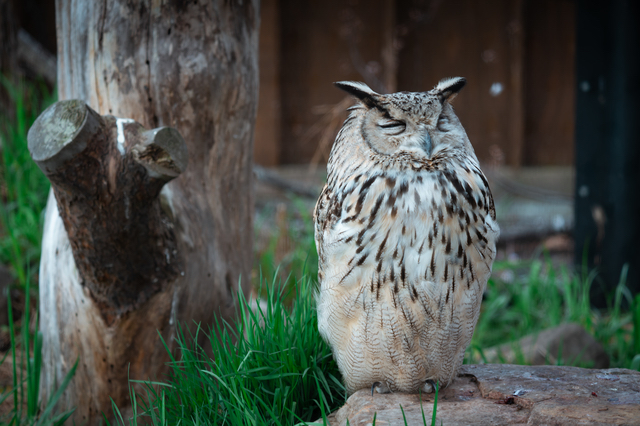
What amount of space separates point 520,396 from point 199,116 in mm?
1550

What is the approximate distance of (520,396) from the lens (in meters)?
1.64

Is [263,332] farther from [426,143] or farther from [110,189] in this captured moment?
[426,143]

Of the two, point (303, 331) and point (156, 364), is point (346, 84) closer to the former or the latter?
point (303, 331)

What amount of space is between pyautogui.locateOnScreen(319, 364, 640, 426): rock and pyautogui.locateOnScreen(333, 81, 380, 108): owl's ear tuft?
0.88 meters

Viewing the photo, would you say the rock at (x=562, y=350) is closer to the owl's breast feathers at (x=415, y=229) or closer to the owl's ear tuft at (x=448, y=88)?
the owl's breast feathers at (x=415, y=229)

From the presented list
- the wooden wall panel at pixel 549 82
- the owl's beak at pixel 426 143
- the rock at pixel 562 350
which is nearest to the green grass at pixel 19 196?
the owl's beak at pixel 426 143

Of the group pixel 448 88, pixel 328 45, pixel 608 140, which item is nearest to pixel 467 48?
pixel 328 45

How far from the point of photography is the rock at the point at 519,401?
148 centimetres

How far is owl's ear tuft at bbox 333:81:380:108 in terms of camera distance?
157 cm

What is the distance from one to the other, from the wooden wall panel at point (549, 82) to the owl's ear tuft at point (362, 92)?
425 centimetres

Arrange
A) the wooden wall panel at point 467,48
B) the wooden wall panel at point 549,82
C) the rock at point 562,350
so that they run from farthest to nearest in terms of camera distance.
Result: the wooden wall panel at point 549,82 → the wooden wall panel at point 467,48 → the rock at point 562,350

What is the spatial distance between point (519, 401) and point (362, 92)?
3.36ft

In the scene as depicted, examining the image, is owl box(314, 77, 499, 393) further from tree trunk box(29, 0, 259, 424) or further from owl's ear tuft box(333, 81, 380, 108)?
tree trunk box(29, 0, 259, 424)

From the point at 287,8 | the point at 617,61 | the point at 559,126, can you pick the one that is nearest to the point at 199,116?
the point at 617,61
